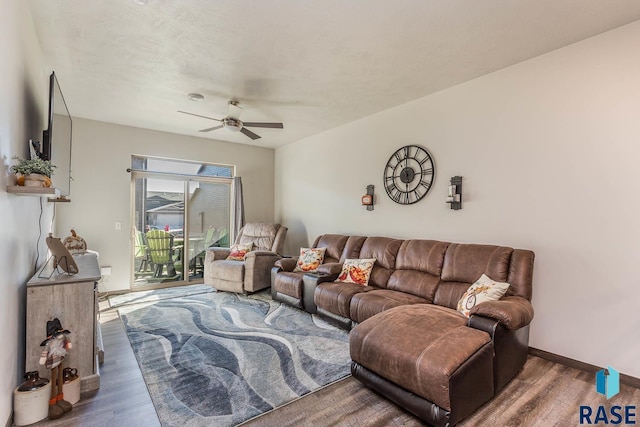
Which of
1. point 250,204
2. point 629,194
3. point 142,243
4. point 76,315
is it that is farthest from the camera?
point 250,204

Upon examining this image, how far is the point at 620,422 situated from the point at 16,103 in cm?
442

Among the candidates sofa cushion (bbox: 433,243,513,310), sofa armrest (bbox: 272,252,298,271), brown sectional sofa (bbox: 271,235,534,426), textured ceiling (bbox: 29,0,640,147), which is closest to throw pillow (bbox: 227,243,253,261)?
sofa armrest (bbox: 272,252,298,271)

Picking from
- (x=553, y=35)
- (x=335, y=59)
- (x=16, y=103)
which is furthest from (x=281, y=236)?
(x=553, y=35)

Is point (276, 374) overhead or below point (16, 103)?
below

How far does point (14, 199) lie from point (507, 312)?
336 centimetres

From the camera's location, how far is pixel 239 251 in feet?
17.5

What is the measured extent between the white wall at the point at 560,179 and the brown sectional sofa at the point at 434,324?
36 centimetres

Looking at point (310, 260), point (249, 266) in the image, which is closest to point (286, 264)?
point (310, 260)

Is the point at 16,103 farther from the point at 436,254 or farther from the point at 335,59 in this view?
the point at 436,254

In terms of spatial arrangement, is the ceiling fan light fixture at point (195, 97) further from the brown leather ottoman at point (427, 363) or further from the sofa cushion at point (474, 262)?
the sofa cushion at point (474, 262)

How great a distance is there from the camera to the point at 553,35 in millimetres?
2500

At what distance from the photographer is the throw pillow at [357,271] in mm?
3691

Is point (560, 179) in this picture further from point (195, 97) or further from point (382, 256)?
point (195, 97)

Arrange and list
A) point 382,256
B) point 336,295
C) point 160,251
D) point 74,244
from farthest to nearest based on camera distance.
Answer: point 160,251 → point 382,256 → point 74,244 → point 336,295
